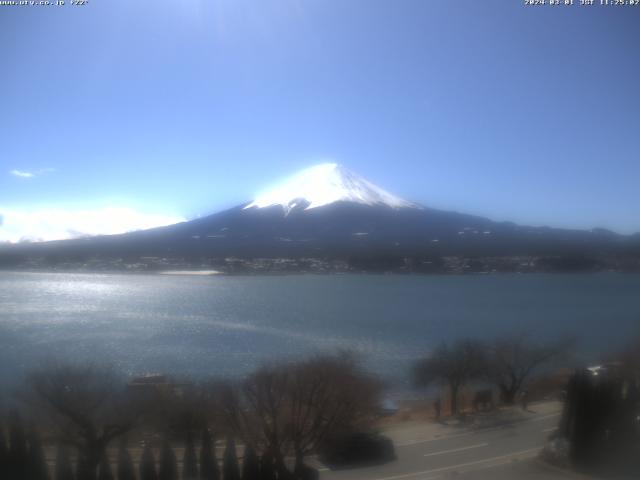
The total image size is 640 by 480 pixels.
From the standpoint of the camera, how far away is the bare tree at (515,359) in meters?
3.34

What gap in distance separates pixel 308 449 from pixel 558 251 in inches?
123

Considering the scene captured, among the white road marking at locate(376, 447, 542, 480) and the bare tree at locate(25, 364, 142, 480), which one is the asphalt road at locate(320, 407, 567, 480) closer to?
the white road marking at locate(376, 447, 542, 480)

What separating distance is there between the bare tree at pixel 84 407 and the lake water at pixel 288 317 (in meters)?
0.28

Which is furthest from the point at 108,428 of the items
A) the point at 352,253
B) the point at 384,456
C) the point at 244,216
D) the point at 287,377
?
the point at 244,216

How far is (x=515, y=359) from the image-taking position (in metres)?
3.44

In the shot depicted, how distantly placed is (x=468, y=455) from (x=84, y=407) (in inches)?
84.7

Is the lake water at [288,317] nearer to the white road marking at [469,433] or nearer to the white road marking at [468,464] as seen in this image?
the white road marking at [469,433]

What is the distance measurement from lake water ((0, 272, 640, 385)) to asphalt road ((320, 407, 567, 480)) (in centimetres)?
52

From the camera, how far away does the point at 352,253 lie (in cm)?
482

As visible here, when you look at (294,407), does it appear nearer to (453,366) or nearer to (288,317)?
(453,366)

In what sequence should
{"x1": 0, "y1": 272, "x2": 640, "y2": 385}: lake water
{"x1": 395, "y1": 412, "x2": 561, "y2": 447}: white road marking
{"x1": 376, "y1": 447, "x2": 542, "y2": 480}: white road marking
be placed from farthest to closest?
{"x1": 0, "y1": 272, "x2": 640, "y2": 385}: lake water, {"x1": 395, "y1": 412, "x2": 561, "y2": 447}: white road marking, {"x1": 376, "y1": 447, "x2": 542, "y2": 480}: white road marking

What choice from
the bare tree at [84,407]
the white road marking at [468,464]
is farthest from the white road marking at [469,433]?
the bare tree at [84,407]

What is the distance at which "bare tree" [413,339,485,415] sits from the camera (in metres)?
3.29

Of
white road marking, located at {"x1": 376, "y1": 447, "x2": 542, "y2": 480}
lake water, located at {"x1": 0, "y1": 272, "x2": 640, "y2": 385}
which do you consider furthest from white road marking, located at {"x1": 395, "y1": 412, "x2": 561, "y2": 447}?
lake water, located at {"x1": 0, "y1": 272, "x2": 640, "y2": 385}
